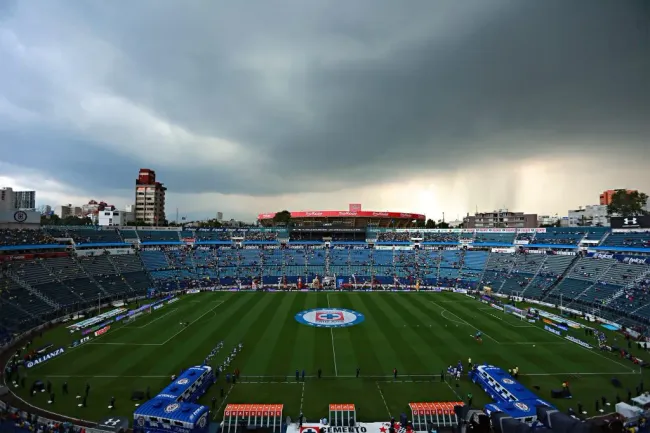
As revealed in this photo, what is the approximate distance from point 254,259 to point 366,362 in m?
50.0

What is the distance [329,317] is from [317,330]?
203 inches

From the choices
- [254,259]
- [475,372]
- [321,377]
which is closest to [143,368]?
[321,377]

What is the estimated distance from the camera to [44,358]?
28500 mm

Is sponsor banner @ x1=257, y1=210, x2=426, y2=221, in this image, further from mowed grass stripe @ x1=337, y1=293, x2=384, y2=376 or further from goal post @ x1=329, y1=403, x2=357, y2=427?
goal post @ x1=329, y1=403, x2=357, y2=427

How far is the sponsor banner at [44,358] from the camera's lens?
89.2 ft

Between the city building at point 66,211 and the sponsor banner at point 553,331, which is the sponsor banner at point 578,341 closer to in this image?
the sponsor banner at point 553,331

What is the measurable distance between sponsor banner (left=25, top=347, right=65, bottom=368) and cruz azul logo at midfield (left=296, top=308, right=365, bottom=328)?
888 inches

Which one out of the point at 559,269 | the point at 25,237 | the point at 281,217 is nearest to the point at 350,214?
the point at 281,217

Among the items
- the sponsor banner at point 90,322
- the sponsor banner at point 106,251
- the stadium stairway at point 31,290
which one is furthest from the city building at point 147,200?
the sponsor banner at point 90,322

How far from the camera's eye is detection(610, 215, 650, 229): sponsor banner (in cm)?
5497

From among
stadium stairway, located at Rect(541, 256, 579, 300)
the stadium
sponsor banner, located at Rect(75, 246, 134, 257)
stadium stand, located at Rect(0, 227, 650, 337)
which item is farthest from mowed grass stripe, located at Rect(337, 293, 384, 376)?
sponsor banner, located at Rect(75, 246, 134, 257)

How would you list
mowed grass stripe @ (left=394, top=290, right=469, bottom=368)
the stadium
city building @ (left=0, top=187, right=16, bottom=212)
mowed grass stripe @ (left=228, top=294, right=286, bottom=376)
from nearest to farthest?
1. the stadium
2. mowed grass stripe @ (left=228, top=294, right=286, bottom=376)
3. mowed grass stripe @ (left=394, top=290, right=469, bottom=368)
4. city building @ (left=0, top=187, right=16, bottom=212)

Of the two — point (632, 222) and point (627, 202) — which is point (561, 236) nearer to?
point (632, 222)

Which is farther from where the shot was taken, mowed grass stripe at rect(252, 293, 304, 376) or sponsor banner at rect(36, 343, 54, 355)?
sponsor banner at rect(36, 343, 54, 355)
